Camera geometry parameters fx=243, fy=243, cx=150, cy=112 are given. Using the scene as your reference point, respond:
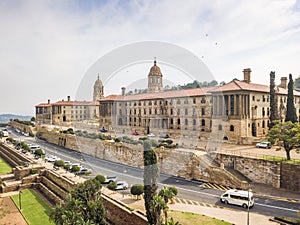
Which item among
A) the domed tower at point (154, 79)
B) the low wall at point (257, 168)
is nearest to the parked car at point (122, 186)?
the low wall at point (257, 168)

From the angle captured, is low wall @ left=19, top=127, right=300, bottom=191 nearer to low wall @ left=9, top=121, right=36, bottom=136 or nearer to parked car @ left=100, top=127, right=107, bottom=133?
parked car @ left=100, top=127, right=107, bottom=133

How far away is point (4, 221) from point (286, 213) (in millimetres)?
27242

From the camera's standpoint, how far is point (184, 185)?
31.6 m

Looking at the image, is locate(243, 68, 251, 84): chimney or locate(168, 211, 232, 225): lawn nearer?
locate(168, 211, 232, 225): lawn

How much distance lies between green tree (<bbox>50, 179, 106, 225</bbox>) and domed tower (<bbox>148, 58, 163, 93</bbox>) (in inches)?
1918

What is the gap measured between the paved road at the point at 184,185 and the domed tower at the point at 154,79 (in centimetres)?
2620

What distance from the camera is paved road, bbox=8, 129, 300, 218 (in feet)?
75.2

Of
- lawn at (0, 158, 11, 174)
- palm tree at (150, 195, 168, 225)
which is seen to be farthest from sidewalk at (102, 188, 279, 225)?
lawn at (0, 158, 11, 174)

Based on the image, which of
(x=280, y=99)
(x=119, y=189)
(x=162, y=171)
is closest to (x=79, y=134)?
(x=162, y=171)

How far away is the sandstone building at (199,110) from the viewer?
4309 centimetres

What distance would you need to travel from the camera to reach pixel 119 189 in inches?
1173

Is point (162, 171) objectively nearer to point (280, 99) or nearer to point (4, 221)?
point (4, 221)

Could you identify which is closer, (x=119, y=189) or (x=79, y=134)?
(x=119, y=189)

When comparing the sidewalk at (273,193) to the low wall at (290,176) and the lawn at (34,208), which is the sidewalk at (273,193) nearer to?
the low wall at (290,176)
